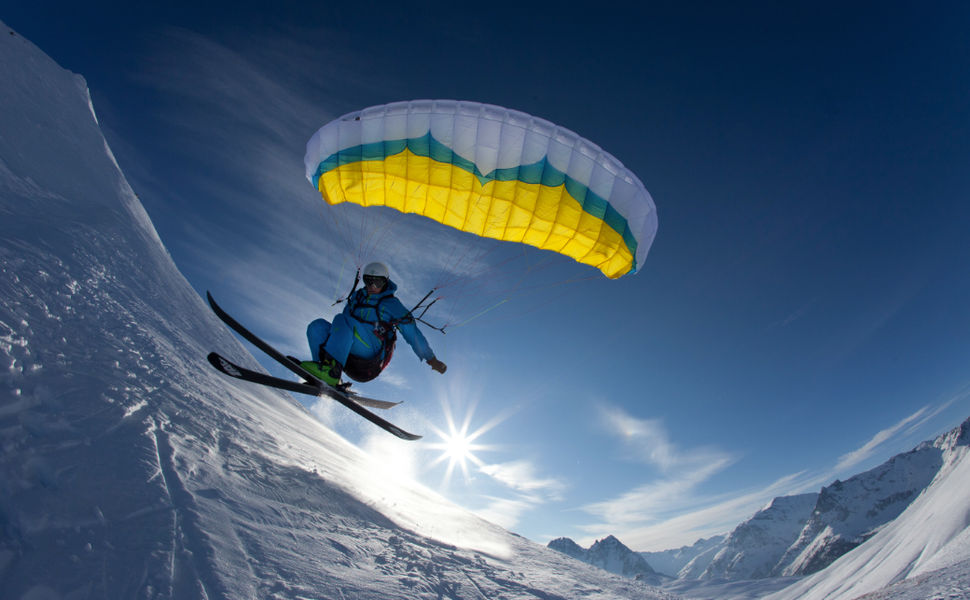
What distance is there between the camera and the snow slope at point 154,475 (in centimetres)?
430

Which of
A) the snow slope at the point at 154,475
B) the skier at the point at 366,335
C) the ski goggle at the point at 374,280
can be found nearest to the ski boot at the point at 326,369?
the skier at the point at 366,335

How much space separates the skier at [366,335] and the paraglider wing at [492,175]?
2810 millimetres

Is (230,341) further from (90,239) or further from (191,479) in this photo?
(191,479)

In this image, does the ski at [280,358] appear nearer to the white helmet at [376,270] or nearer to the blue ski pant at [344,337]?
the blue ski pant at [344,337]

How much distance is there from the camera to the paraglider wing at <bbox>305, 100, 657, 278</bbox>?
781 centimetres

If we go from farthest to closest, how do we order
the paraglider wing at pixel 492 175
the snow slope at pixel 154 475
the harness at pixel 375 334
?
1. the paraglider wing at pixel 492 175
2. the harness at pixel 375 334
3. the snow slope at pixel 154 475

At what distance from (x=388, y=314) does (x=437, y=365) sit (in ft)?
3.81

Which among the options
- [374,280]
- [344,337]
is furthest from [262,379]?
[374,280]

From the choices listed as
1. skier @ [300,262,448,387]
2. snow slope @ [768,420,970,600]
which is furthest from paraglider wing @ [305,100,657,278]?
snow slope @ [768,420,970,600]

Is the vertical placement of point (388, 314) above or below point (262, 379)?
above

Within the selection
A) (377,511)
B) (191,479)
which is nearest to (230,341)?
(377,511)

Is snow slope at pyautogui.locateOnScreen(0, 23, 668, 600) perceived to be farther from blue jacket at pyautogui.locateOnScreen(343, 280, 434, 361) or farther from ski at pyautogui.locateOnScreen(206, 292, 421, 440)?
blue jacket at pyautogui.locateOnScreen(343, 280, 434, 361)

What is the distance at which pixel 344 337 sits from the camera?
243 inches

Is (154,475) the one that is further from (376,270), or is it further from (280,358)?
(376,270)
